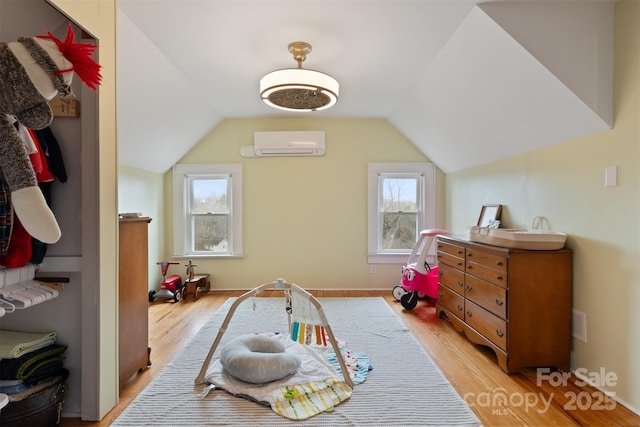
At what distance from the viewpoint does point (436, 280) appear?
3.46m

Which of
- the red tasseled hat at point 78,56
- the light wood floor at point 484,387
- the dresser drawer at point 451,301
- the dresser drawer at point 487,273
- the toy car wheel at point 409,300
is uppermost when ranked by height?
the red tasseled hat at point 78,56

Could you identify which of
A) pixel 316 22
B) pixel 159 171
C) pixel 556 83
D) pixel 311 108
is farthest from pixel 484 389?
pixel 159 171

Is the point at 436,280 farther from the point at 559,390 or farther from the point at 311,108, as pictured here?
the point at 311,108

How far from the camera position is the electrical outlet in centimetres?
199

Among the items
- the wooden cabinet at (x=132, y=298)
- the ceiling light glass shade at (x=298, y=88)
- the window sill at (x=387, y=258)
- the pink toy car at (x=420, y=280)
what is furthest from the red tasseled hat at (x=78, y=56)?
the window sill at (x=387, y=258)

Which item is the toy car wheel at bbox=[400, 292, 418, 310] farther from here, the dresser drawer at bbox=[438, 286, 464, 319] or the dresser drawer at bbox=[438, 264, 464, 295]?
the dresser drawer at bbox=[438, 264, 464, 295]

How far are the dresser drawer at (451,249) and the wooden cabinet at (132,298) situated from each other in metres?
2.59

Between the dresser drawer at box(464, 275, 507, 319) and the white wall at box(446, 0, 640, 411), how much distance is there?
478 mm

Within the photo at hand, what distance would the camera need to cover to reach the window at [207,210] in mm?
4098

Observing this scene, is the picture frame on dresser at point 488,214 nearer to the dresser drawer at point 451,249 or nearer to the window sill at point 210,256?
the dresser drawer at point 451,249

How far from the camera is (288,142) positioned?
3.97 meters

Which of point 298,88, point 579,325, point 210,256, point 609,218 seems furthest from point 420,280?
point 210,256

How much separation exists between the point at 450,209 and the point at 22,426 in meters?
4.23

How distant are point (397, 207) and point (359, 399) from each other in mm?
2833
